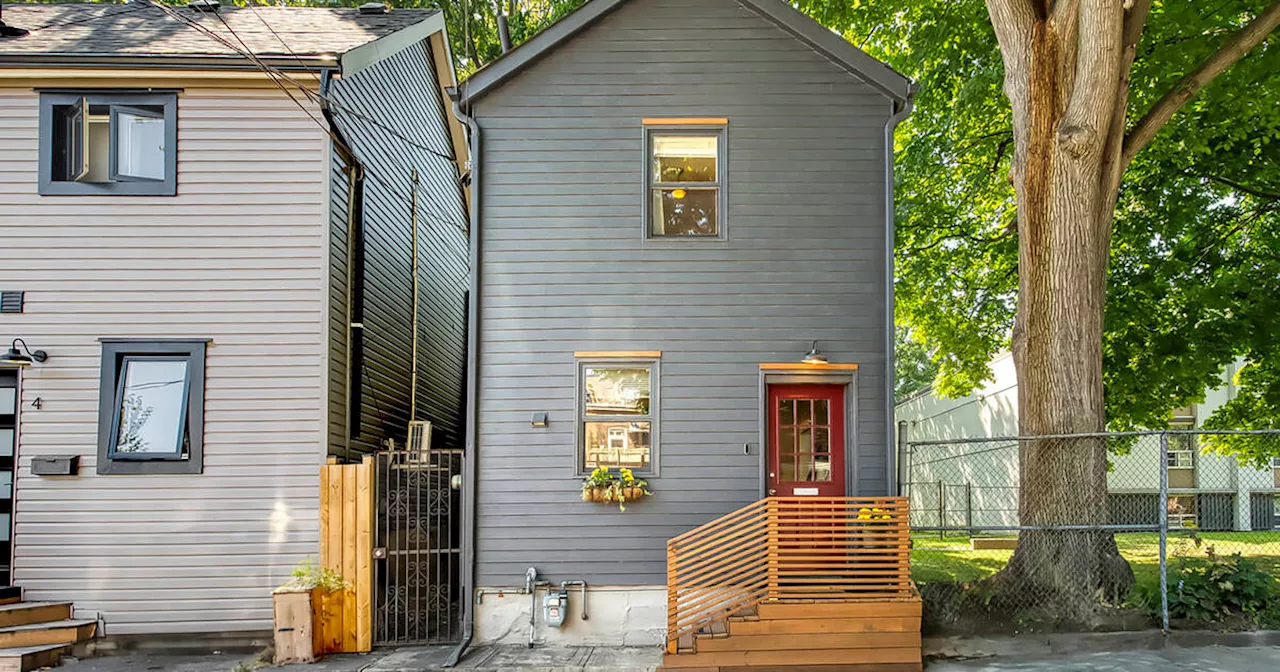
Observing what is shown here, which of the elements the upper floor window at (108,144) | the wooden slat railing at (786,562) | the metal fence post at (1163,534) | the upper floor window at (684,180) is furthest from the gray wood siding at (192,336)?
the metal fence post at (1163,534)

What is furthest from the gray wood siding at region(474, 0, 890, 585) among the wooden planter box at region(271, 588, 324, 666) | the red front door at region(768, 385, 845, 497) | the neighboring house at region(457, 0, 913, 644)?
the wooden planter box at region(271, 588, 324, 666)

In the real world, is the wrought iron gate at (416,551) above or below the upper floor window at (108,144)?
below

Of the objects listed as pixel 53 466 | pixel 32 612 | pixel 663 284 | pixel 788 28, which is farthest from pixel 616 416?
pixel 32 612

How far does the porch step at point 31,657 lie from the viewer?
806cm

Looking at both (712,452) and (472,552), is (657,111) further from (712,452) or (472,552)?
(472,552)

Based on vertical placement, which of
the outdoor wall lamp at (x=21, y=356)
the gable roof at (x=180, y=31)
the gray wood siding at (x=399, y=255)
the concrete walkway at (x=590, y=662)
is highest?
the gable roof at (x=180, y=31)

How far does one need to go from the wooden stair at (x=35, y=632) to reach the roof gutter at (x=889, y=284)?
8211 millimetres

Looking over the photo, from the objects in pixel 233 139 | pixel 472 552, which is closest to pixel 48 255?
pixel 233 139

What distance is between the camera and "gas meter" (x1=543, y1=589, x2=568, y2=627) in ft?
29.2

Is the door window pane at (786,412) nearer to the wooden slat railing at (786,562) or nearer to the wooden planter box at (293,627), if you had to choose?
the wooden slat railing at (786,562)

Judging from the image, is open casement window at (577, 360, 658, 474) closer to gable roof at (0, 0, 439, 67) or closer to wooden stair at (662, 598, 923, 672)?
wooden stair at (662, 598, 923, 672)

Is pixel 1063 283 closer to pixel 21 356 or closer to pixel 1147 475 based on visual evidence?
pixel 21 356

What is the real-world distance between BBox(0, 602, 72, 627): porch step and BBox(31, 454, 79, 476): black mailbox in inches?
50.2

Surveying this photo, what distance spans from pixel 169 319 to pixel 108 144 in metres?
2.04
